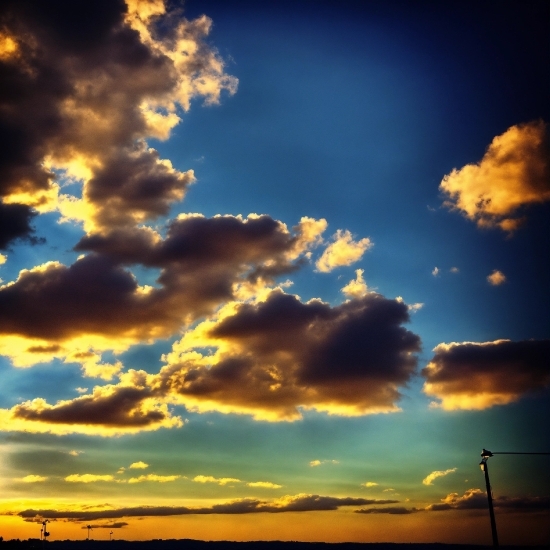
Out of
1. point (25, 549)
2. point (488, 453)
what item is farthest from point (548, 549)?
point (25, 549)

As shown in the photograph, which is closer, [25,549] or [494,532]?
[494,532]

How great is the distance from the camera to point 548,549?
186ft

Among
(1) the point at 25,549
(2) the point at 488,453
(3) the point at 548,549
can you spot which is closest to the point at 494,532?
(2) the point at 488,453

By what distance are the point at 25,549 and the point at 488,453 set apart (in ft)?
682

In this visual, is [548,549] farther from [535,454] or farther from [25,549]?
[25,549]

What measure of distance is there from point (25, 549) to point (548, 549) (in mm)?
193903

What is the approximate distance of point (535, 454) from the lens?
3922 cm

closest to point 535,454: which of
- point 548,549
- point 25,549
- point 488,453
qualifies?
point 488,453

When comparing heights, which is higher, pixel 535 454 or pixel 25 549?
pixel 535 454

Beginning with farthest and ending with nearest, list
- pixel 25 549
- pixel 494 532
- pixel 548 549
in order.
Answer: pixel 25 549
pixel 548 549
pixel 494 532

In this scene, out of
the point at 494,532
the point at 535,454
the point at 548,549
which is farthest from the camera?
the point at 548,549

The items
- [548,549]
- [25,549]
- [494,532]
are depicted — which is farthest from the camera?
[25,549]

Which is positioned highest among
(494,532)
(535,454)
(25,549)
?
(535,454)

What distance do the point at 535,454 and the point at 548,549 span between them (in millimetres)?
24647
